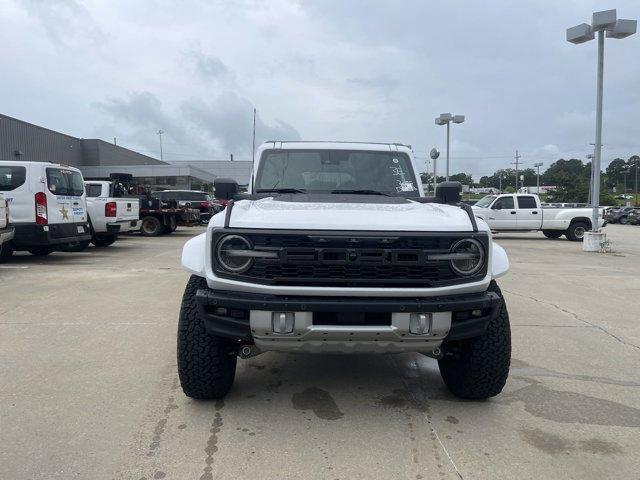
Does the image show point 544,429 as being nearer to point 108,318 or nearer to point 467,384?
point 467,384

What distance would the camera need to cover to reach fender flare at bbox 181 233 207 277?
3.20 meters

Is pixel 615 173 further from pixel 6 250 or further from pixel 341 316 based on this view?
pixel 341 316

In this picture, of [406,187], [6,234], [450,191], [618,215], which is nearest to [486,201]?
[6,234]

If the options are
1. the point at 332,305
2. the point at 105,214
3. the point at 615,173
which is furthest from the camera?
the point at 615,173

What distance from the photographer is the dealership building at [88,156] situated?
95.9 ft

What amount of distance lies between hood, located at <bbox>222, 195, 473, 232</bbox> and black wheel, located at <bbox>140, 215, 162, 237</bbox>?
15.3m

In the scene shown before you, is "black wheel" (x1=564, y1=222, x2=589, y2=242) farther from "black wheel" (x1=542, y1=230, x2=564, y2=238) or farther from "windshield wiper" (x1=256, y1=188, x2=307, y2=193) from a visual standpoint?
"windshield wiper" (x1=256, y1=188, x2=307, y2=193)

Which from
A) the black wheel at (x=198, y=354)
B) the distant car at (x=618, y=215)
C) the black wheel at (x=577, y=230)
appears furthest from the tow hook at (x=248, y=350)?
the distant car at (x=618, y=215)

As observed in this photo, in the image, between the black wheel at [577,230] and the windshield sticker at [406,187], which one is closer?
the windshield sticker at [406,187]

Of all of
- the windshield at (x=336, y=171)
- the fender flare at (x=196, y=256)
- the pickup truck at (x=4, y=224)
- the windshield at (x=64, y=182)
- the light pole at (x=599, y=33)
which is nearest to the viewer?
the fender flare at (x=196, y=256)

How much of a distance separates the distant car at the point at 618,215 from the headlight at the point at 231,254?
4130cm

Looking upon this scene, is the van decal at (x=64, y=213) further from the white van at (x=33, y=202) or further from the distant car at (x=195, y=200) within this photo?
the distant car at (x=195, y=200)

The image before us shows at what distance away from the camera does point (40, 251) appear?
11.8 m

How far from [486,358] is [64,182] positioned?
10.0 metres
